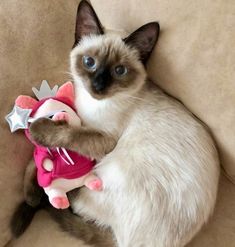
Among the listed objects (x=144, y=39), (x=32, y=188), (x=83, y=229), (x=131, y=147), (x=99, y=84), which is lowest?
(x=83, y=229)

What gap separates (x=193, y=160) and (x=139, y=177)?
0.54 feet

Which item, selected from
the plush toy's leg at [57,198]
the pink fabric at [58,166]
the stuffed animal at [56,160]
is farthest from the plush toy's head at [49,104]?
the plush toy's leg at [57,198]

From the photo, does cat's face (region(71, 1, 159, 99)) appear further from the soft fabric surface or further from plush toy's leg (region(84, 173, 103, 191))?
plush toy's leg (region(84, 173, 103, 191))

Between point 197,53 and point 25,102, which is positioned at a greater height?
point 197,53

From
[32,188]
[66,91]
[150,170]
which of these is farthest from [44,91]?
[150,170]

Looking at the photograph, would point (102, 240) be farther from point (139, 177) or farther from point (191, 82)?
point (191, 82)

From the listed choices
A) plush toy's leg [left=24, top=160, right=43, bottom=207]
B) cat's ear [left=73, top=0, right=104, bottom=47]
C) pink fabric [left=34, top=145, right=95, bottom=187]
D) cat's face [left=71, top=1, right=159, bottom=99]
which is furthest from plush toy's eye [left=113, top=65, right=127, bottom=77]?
plush toy's leg [left=24, top=160, right=43, bottom=207]

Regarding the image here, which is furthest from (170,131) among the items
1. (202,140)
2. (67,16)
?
(67,16)

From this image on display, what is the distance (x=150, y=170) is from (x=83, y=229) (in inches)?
10.9

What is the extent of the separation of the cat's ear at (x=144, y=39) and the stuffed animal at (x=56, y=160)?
0.27 m

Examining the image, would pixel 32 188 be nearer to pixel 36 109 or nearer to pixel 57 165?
pixel 57 165

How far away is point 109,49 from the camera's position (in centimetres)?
120

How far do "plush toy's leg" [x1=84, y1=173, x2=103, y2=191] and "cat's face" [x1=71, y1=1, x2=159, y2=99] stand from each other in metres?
0.24

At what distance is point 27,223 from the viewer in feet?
3.99
